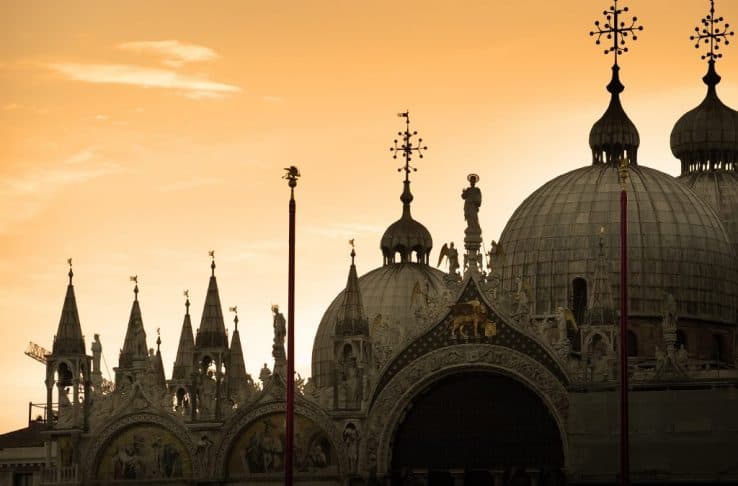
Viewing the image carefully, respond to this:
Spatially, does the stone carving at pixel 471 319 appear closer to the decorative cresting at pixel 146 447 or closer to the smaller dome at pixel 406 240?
the decorative cresting at pixel 146 447

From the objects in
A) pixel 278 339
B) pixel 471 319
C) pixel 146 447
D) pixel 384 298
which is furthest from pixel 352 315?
pixel 384 298

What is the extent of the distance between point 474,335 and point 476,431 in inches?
112

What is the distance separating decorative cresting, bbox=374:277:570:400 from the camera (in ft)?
256

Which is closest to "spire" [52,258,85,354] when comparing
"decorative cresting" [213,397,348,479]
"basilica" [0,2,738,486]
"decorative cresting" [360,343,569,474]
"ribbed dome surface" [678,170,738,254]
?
"basilica" [0,2,738,486]

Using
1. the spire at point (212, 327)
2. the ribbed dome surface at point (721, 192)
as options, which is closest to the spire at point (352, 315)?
the spire at point (212, 327)

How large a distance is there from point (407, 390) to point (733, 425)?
989 centimetres

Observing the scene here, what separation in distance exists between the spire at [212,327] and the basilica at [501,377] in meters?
0.07

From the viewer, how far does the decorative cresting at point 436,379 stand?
77.9m

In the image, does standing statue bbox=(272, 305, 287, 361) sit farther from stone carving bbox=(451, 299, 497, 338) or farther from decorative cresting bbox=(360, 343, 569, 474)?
stone carving bbox=(451, 299, 497, 338)

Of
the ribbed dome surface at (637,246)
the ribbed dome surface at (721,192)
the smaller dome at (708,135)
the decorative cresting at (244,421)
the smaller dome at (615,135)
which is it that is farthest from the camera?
the smaller dome at (708,135)

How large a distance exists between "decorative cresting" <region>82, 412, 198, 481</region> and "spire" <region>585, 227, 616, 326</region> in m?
12.8

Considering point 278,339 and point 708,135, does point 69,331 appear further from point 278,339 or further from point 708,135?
point 708,135

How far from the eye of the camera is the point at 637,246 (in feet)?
285

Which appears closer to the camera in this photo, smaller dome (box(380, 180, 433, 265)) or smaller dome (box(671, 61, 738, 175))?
smaller dome (box(671, 61, 738, 175))
